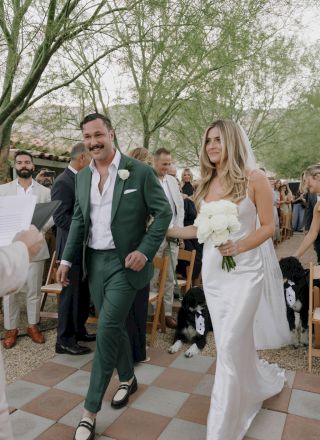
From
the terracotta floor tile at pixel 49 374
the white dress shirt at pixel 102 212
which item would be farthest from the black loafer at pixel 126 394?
the white dress shirt at pixel 102 212

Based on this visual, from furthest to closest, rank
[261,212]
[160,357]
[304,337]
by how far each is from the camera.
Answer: [304,337] → [160,357] → [261,212]

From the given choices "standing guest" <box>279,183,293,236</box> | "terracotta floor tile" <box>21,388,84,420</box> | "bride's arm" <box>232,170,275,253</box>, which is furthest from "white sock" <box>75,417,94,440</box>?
"standing guest" <box>279,183,293,236</box>

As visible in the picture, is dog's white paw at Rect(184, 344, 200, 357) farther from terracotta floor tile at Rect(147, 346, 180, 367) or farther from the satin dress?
the satin dress

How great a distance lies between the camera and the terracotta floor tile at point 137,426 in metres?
3.03

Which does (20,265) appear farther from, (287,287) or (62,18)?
(62,18)

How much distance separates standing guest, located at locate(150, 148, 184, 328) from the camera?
563 cm

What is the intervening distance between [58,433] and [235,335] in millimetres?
1534

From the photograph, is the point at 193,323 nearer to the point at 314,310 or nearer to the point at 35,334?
the point at 314,310

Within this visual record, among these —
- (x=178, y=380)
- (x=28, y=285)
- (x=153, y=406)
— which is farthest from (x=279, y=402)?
(x=28, y=285)

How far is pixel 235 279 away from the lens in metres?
3.01

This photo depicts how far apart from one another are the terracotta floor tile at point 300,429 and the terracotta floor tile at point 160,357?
4.79 ft

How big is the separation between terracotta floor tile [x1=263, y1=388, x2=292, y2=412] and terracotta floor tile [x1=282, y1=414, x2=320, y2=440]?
122 mm

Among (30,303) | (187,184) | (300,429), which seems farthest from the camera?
(187,184)

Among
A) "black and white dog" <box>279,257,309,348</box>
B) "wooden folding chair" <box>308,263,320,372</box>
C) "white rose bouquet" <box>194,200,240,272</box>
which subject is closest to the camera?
"white rose bouquet" <box>194,200,240,272</box>
